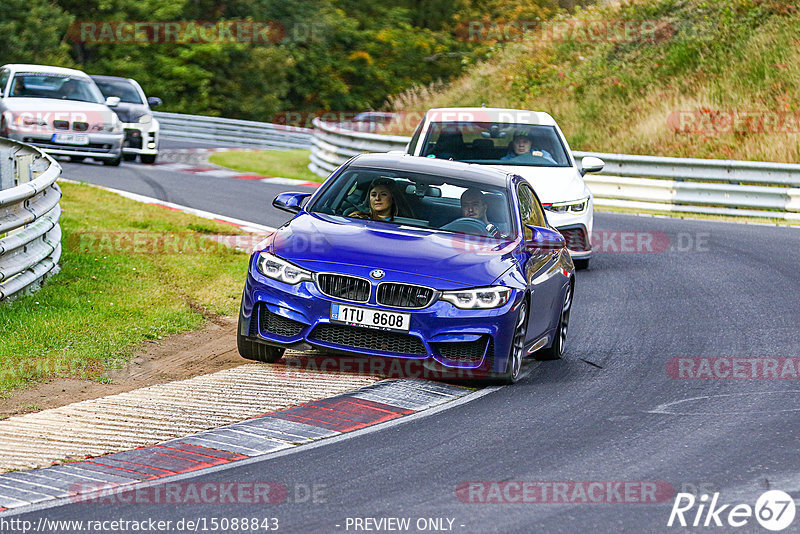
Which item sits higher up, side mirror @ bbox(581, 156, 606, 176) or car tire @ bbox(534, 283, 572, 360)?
side mirror @ bbox(581, 156, 606, 176)

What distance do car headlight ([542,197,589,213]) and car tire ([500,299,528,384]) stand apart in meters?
5.24

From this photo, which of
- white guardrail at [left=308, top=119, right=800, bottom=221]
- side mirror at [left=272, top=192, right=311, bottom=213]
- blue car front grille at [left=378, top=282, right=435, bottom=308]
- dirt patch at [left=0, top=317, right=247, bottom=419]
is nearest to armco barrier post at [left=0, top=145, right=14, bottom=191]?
dirt patch at [left=0, top=317, right=247, bottom=419]

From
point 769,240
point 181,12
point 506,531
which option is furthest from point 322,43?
point 506,531

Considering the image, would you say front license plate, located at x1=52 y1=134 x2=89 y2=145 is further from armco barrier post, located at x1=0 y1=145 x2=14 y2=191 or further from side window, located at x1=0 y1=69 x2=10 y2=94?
armco barrier post, located at x1=0 y1=145 x2=14 y2=191

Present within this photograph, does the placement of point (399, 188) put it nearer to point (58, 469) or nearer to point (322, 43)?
point (58, 469)

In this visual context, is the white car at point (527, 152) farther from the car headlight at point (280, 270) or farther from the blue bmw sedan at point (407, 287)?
the car headlight at point (280, 270)

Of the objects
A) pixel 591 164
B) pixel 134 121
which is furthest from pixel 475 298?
pixel 134 121

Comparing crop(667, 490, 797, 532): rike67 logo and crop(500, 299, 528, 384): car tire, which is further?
crop(500, 299, 528, 384): car tire

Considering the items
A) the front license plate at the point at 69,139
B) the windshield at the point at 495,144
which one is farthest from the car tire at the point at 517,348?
the front license plate at the point at 69,139

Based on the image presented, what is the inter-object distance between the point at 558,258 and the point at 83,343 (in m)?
3.71

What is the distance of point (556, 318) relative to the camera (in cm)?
938

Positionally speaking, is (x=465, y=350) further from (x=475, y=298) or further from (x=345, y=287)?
(x=345, y=287)

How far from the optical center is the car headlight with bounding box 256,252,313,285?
8.11 meters

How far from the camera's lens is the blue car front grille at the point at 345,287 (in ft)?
26.2
